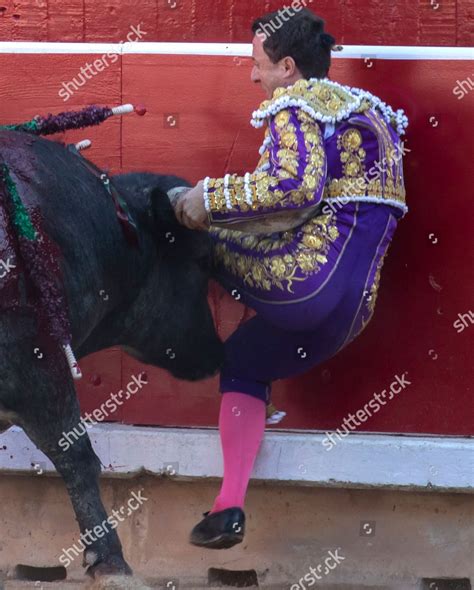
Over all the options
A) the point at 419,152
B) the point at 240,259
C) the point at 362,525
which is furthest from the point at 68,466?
the point at 419,152

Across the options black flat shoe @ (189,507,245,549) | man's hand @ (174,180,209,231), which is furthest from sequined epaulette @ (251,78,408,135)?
black flat shoe @ (189,507,245,549)

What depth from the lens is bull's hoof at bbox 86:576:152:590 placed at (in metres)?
3.14

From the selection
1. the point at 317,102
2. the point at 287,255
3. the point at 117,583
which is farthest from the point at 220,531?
the point at 317,102

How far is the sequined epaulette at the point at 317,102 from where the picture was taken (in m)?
3.22

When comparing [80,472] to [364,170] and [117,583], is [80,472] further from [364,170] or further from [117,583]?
[364,170]

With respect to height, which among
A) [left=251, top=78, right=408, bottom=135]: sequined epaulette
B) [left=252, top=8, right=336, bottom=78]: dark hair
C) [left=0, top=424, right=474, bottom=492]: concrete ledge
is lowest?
[left=0, top=424, right=474, bottom=492]: concrete ledge

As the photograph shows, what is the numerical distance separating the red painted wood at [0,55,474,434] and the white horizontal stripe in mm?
28

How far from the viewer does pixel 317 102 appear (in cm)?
325

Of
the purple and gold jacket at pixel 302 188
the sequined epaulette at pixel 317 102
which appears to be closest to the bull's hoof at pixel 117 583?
the purple and gold jacket at pixel 302 188

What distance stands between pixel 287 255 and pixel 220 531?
2.38 ft

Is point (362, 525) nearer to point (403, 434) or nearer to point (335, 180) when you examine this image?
point (403, 434)

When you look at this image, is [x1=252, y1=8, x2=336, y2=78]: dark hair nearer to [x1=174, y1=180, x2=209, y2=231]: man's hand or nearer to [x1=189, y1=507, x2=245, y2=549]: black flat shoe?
[x1=174, y1=180, x2=209, y2=231]: man's hand

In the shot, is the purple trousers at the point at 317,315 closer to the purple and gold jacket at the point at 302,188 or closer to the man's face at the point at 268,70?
the purple and gold jacket at the point at 302,188

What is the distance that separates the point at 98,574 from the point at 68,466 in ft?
0.90
